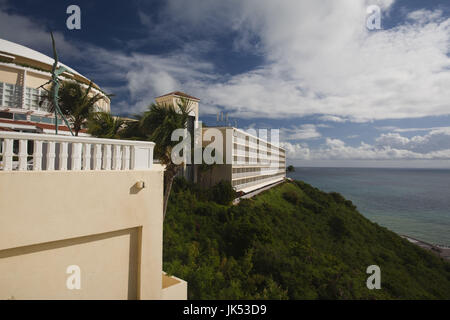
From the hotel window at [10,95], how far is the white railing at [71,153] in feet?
54.2

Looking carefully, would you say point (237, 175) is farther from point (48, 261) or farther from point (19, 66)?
point (48, 261)

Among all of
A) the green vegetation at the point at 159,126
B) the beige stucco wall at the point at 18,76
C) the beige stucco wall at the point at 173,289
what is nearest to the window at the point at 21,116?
the beige stucco wall at the point at 18,76

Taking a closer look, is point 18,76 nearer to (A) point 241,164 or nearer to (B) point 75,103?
(B) point 75,103

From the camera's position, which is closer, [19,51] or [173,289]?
[173,289]

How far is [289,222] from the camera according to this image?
26.8m

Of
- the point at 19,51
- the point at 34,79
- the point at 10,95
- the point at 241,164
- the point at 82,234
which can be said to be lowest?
the point at 82,234

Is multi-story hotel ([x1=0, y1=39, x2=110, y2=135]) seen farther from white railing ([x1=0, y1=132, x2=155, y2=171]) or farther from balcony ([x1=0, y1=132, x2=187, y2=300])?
balcony ([x1=0, y1=132, x2=187, y2=300])

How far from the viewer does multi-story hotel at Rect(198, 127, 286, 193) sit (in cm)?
2948

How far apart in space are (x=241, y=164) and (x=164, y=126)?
2252 cm

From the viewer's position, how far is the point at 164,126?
11492 millimetres

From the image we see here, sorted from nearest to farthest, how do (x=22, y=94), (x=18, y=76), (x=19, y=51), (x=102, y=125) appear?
1. (x=102, y=125)
2. (x=22, y=94)
3. (x=18, y=76)
4. (x=19, y=51)

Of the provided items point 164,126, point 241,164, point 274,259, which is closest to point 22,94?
point 164,126

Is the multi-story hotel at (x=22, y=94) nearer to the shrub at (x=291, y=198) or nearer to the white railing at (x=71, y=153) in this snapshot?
the white railing at (x=71, y=153)

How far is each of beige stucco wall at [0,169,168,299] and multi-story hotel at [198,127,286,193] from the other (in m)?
22.1
